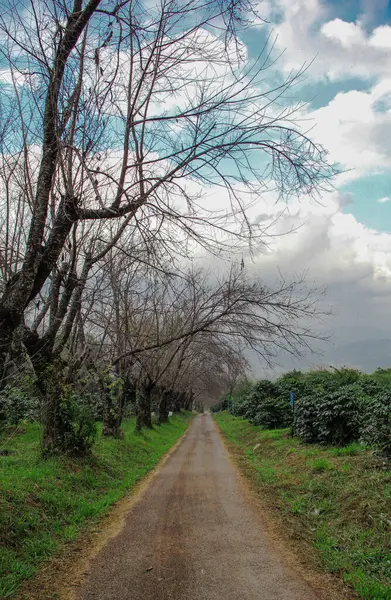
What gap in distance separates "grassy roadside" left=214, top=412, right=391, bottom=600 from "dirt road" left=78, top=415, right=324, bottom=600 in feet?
1.89

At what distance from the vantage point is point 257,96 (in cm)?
520

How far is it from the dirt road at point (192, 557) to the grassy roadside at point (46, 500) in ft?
2.29

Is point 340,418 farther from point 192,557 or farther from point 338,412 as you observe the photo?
point 192,557

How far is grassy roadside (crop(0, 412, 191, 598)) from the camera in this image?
504 cm

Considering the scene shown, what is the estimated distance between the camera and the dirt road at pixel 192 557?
13.8ft

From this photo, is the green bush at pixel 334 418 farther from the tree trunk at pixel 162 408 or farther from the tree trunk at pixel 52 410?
the tree trunk at pixel 162 408

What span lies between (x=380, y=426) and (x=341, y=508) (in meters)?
2.78

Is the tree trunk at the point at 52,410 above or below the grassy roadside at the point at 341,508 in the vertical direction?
above

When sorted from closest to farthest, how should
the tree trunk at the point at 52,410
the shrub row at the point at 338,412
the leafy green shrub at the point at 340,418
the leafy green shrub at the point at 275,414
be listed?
the shrub row at the point at 338,412 < the tree trunk at the point at 52,410 < the leafy green shrub at the point at 340,418 < the leafy green shrub at the point at 275,414

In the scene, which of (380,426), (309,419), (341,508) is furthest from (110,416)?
(341,508)

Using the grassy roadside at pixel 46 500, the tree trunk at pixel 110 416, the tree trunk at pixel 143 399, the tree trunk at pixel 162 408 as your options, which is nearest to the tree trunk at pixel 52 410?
the grassy roadside at pixel 46 500

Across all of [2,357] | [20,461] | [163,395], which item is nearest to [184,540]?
[2,357]

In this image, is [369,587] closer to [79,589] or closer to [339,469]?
[79,589]

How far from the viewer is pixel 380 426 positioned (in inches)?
356
